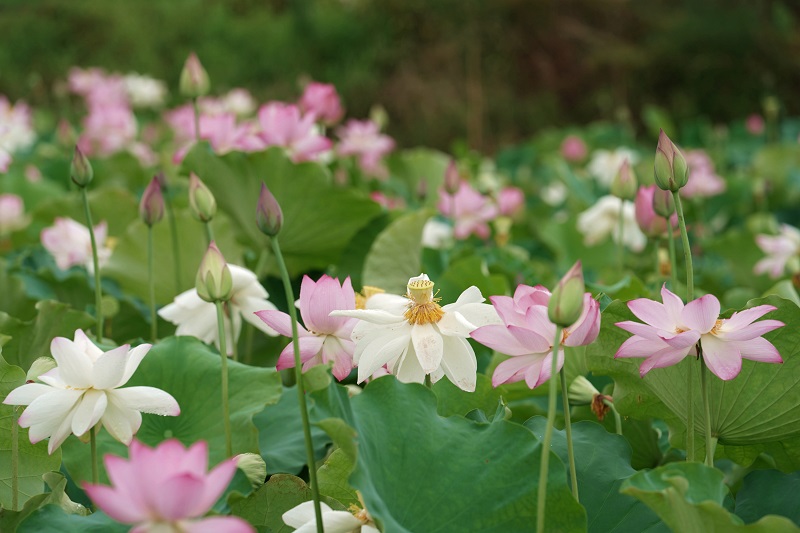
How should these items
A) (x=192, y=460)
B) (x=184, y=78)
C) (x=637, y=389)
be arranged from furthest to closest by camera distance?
(x=184, y=78), (x=637, y=389), (x=192, y=460)

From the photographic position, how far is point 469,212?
2.24m

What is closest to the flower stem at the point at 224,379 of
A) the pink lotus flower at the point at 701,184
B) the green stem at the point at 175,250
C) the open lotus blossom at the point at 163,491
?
the open lotus blossom at the point at 163,491

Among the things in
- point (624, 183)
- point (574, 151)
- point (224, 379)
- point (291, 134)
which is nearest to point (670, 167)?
point (224, 379)

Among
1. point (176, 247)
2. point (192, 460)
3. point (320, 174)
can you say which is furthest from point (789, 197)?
point (192, 460)

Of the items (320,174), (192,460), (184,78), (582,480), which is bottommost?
(582,480)

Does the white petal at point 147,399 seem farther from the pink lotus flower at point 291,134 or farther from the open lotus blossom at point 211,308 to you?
the pink lotus flower at point 291,134

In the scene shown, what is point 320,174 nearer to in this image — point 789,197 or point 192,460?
point 192,460

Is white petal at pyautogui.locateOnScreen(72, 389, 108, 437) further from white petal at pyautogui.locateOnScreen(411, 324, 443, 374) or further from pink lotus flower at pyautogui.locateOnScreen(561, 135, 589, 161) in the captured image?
pink lotus flower at pyautogui.locateOnScreen(561, 135, 589, 161)

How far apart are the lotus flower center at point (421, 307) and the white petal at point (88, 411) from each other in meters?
0.31

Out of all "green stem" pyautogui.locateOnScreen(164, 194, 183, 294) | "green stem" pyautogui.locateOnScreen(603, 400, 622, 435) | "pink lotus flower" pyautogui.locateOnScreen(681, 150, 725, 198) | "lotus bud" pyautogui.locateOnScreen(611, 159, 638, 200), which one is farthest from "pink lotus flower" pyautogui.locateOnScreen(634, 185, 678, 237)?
"pink lotus flower" pyautogui.locateOnScreen(681, 150, 725, 198)

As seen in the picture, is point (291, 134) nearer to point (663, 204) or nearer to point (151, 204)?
point (151, 204)

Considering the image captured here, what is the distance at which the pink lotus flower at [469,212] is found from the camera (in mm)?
2211

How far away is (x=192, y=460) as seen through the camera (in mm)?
628

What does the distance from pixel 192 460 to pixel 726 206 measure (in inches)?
113
